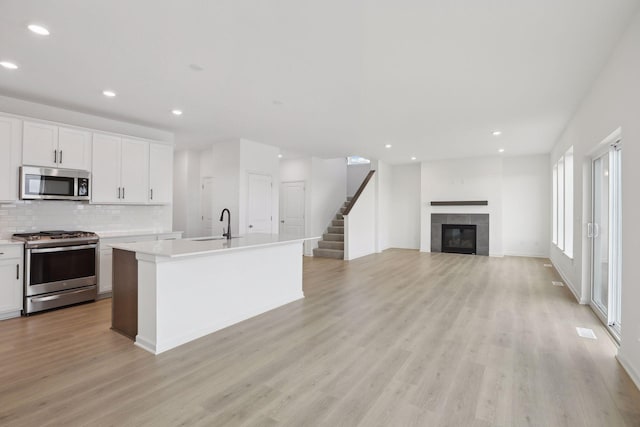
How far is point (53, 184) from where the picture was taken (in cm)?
420

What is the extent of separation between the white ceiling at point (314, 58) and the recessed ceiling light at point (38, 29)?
0.06m

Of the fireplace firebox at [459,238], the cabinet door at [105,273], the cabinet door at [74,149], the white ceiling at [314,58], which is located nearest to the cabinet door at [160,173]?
the white ceiling at [314,58]

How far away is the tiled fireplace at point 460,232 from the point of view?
29.3 feet

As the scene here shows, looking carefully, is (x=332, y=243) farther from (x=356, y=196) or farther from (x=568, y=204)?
(x=568, y=204)

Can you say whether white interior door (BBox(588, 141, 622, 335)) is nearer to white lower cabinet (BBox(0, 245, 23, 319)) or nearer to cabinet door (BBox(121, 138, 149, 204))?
cabinet door (BBox(121, 138, 149, 204))

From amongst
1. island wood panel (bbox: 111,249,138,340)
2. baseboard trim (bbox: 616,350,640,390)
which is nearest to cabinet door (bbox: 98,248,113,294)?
island wood panel (bbox: 111,249,138,340)

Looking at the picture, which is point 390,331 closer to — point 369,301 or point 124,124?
point 369,301

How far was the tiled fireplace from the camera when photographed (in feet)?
29.3

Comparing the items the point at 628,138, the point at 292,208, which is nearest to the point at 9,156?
the point at 292,208

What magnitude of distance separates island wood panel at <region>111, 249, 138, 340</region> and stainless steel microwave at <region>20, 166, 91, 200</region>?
1672 millimetres

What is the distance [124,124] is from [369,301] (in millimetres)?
4825

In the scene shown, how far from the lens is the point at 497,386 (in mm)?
2314

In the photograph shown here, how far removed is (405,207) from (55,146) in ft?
29.1

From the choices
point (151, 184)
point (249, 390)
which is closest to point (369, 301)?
point (249, 390)
